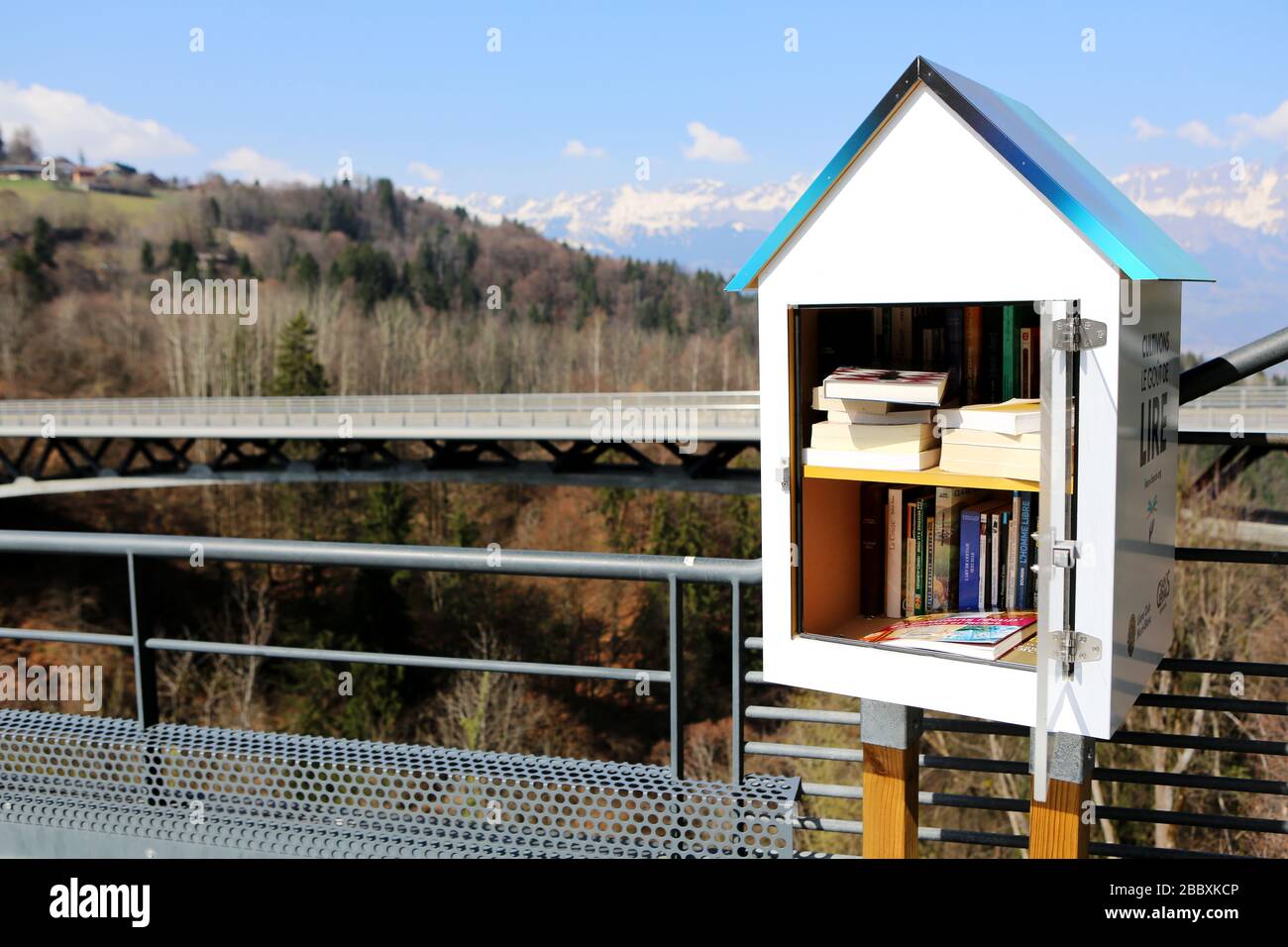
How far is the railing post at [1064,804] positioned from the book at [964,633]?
242mm

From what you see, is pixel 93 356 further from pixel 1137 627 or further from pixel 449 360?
pixel 1137 627

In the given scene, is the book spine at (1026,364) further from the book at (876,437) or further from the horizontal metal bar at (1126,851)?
the horizontal metal bar at (1126,851)

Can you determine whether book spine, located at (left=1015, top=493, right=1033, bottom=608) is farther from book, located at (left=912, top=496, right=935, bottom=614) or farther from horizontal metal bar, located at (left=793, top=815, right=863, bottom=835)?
horizontal metal bar, located at (left=793, top=815, right=863, bottom=835)

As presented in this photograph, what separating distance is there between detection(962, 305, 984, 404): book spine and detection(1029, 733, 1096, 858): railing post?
0.86m

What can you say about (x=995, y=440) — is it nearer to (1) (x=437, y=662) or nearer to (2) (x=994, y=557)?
(2) (x=994, y=557)

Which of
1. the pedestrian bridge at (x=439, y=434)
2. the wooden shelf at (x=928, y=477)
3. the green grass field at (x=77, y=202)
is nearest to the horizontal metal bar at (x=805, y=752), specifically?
the wooden shelf at (x=928, y=477)

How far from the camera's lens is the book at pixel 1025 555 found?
8.96 feet

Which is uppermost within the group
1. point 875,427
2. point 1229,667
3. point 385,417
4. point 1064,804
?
point 875,427

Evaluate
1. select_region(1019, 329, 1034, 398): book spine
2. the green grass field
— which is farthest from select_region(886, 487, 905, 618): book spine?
the green grass field

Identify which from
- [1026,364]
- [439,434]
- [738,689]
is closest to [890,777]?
[738,689]

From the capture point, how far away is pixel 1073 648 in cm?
230

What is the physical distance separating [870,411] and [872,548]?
567mm

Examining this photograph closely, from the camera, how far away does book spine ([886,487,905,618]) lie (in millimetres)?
2980

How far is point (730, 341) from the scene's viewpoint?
167 ft
